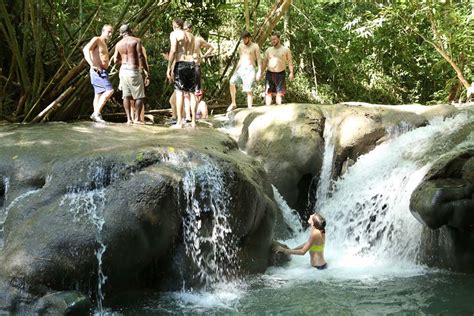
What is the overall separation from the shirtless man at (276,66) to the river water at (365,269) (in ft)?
8.50

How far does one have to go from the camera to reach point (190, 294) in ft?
20.4

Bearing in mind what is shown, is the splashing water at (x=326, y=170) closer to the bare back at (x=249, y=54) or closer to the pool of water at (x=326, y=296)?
the bare back at (x=249, y=54)

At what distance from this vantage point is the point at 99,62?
357 inches

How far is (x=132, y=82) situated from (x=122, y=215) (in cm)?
374

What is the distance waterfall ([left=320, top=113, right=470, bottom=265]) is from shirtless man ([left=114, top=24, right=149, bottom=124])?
3.60m

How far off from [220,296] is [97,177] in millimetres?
1874

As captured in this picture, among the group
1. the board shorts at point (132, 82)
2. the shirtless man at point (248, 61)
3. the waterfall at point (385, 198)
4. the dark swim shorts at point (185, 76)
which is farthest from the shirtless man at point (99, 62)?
the waterfall at point (385, 198)

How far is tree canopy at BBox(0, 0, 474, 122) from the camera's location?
34.2ft

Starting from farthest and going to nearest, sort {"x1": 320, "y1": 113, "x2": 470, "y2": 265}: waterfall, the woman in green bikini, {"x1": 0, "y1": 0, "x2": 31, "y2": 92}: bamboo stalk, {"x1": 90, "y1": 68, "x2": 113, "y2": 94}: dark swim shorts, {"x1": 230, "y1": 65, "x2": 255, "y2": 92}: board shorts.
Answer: {"x1": 230, "y1": 65, "x2": 255, "y2": 92}: board shorts < {"x1": 0, "y1": 0, "x2": 31, "y2": 92}: bamboo stalk < {"x1": 90, "y1": 68, "x2": 113, "y2": 94}: dark swim shorts < {"x1": 320, "y1": 113, "x2": 470, "y2": 265}: waterfall < the woman in green bikini

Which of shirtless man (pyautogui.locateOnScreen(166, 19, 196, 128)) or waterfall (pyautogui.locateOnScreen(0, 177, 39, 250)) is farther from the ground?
shirtless man (pyautogui.locateOnScreen(166, 19, 196, 128))

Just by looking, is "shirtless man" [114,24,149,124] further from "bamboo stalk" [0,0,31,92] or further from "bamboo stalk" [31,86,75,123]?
"bamboo stalk" [0,0,31,92]

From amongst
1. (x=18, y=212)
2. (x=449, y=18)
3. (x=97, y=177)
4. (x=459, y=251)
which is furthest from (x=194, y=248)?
(x=449, y=18)

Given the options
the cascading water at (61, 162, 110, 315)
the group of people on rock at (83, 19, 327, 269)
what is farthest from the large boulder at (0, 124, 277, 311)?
the group of people on rock at (83, 19, 327, 269)

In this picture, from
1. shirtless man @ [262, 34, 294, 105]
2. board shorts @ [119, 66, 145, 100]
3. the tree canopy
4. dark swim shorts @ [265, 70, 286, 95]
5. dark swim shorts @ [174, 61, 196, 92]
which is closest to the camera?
dark swim shorts @ [174, 61, 196, 92]
